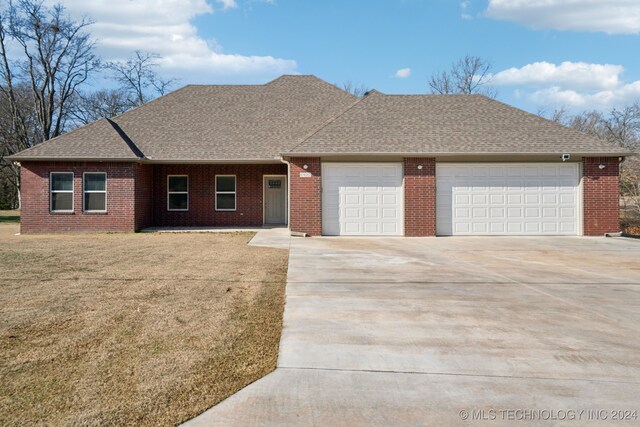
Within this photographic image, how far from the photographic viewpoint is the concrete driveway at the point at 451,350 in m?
3.18

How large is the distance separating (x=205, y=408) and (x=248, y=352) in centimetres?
111

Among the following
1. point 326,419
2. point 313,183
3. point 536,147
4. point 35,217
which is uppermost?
point 536,147

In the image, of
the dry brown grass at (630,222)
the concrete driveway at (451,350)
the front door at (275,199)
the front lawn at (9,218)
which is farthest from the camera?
the front lawn at (9,218)

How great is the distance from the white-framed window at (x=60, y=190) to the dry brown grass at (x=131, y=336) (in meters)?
7.93

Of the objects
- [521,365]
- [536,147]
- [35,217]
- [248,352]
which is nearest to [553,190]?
[536,147]

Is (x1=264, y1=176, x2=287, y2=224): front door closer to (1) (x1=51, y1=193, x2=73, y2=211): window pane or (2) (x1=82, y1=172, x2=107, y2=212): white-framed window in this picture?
(2) (x1=82, y1=172, x2=107, y2=212): white-framed window

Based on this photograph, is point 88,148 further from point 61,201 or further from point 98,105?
point 98,105

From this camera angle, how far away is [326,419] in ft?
10.0

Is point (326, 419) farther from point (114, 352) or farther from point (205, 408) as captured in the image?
point (114, 352)

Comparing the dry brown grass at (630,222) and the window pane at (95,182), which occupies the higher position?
the window pane at (95,182)

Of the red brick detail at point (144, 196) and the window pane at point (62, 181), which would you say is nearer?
the window pane at point (62, 181)

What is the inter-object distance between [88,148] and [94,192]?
1652mm

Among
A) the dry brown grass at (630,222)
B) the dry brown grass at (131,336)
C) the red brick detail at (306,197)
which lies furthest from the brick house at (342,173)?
the dry brown grass at (131,336)

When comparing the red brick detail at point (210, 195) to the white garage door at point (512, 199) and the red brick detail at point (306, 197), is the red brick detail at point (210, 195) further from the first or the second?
the white garage door at point (512, 199)
